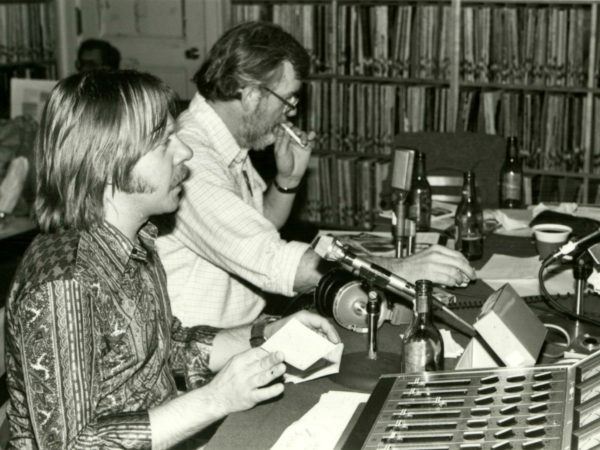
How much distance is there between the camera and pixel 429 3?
432cm

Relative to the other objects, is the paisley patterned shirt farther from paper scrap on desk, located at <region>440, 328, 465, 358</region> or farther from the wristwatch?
paper scrap on desk, located at <region>440, 328, 465, 358</region>

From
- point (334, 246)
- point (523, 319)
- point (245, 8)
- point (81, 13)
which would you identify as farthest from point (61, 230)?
point (81, 13)

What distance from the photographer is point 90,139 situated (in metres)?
1.45

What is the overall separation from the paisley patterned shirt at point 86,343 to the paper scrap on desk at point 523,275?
87cm

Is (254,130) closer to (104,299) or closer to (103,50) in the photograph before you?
(104,299)

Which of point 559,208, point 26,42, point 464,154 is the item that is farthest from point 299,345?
point 26,42

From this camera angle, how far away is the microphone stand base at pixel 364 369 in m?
1.44

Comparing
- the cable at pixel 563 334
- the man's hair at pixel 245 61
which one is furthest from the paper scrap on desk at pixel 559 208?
the cable at pixel 563 334

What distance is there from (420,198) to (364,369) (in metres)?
1.24

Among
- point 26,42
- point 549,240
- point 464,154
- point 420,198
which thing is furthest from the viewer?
point 26,42

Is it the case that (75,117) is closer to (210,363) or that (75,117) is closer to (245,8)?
(210,363)

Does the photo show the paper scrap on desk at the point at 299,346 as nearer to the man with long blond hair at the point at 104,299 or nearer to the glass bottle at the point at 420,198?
the man with long blond hair at the point at 104,299

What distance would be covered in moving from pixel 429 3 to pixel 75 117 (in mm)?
3212

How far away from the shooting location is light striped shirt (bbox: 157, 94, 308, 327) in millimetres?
2033
